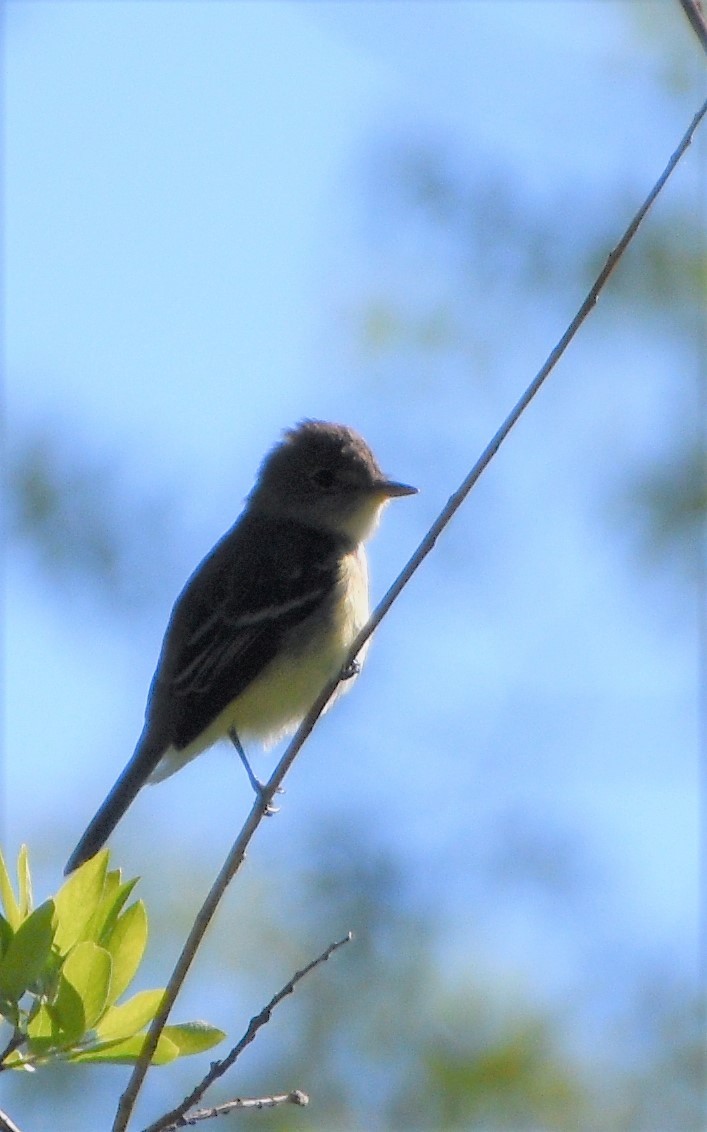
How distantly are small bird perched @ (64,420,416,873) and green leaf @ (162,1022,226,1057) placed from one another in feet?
7.34

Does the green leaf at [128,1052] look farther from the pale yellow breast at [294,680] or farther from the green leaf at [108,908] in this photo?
the pale yellow breast at [294,680]

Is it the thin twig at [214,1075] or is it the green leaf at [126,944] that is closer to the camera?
the thin twig at [214,1075]

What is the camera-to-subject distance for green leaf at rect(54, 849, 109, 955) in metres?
2.42

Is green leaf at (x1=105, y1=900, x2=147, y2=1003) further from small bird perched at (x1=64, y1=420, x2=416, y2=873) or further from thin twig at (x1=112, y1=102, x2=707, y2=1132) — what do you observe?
small bird perched at (x1=64, y1=420, x2=416, y2=873)

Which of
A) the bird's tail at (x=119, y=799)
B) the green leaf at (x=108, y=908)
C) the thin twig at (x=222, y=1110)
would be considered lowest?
the bird's tail at (x=119, y=799)

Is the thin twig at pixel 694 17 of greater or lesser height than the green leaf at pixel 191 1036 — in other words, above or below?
above

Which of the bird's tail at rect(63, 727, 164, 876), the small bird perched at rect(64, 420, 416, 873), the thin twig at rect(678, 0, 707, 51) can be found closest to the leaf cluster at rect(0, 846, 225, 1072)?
the thin twig at rect(678, 0, 707, 51)

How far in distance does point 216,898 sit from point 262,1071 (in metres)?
5.04

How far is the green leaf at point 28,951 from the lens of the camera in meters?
2.27

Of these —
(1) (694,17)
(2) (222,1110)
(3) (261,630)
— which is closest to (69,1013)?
(2) (222,1110)

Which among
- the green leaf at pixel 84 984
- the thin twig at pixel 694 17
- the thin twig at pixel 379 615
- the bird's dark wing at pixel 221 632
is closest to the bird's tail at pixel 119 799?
the bird's dark wing at pixel 221 632

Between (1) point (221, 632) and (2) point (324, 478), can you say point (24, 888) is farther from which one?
(2) point (324, 478)

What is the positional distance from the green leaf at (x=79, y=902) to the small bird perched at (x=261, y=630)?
7.41 feet

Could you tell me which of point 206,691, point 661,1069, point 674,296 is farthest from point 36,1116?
point 674,296
